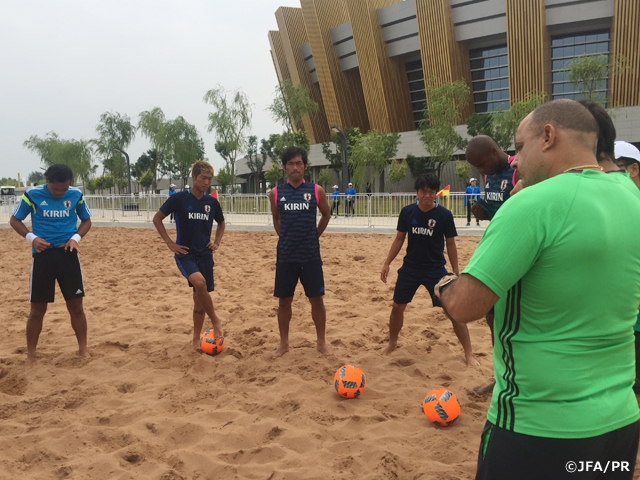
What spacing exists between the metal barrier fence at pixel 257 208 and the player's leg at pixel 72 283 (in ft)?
42.5

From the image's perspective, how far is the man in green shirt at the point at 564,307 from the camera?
1.42 metres

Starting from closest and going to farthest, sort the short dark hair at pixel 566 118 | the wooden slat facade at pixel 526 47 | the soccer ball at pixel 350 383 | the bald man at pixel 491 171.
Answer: the short dark hair at pixel 566 118, the soccer ball at pixel 350 383, the bald man at pixel 491 171, the wooden slat facade at pixel 526 47

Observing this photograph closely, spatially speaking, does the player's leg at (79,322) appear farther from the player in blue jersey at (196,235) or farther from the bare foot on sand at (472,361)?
the bare foot on sand at (472,361)

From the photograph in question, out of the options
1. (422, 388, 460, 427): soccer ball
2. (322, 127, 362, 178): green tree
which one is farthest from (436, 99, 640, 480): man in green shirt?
(322, 127, 362, 178): green tree

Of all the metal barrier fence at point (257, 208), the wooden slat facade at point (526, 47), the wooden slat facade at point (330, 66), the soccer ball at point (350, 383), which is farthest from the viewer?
the wooden slat facade at point (330, 66)

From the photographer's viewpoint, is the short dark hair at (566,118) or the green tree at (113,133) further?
the green tree at (113,133)

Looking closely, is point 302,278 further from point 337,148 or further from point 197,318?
point 337,148

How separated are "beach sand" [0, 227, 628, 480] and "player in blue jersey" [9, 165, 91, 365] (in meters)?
0.58

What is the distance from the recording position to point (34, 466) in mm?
3205

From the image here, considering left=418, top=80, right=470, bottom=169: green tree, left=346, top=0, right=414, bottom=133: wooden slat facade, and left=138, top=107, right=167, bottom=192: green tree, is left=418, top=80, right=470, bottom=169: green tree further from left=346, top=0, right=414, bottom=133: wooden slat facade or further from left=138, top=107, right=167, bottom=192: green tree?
left=138, top=107, right=167, bottom=192: green tree

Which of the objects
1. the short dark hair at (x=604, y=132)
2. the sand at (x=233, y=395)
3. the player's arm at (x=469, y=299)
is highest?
the short dark hair at (x=604, y=132)

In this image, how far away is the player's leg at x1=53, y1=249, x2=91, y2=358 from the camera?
5094 mm

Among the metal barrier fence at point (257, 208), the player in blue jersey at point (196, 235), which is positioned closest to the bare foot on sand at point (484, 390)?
the player in blue jersey at point (196, 235)

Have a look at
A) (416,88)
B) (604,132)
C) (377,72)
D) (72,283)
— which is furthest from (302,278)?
(416,88)
